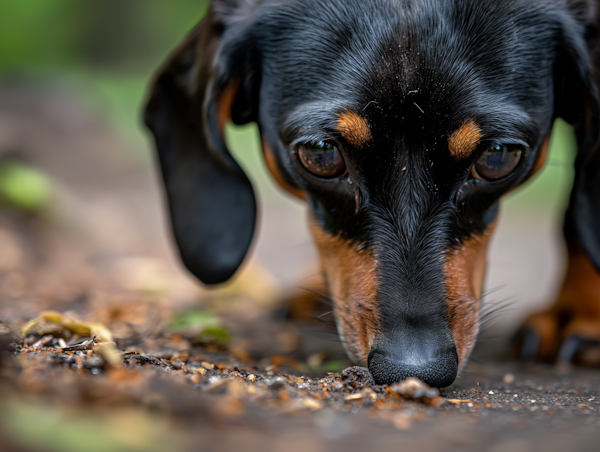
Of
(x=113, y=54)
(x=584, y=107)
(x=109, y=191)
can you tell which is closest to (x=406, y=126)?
(x=584, y=107)

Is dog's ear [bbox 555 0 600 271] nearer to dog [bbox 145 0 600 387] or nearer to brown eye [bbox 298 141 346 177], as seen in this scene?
dog [bbox 145 0 600 387]

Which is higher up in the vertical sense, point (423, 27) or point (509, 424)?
point (423, 27)

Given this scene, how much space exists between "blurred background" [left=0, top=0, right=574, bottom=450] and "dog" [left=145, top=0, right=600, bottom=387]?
1.81ft

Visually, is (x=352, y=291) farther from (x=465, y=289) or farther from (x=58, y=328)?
(x=58, y=328)

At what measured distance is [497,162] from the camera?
242 centimetres

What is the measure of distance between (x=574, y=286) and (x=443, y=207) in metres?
1.42

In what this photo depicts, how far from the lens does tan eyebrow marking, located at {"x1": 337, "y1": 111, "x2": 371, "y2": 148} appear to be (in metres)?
2.32

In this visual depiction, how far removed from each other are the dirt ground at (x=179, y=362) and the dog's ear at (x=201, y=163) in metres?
0.41

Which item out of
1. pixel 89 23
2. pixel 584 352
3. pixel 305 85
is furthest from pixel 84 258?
pixel 89 23

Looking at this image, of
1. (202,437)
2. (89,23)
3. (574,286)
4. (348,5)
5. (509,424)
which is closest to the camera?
(202,437)

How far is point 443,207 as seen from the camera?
2410 millimetres

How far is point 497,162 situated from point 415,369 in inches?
36.5

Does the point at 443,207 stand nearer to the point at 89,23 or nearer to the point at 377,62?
the point at 377,62

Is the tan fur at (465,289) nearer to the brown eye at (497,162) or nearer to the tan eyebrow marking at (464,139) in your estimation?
the brown eye at (497,162)
